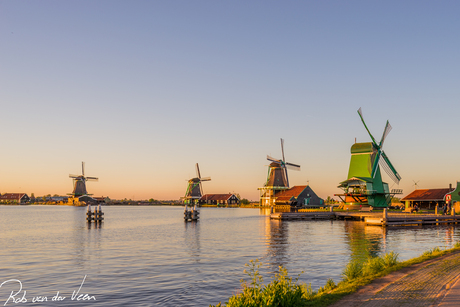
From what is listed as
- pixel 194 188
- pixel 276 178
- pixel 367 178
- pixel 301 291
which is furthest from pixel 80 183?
pixel 301 291

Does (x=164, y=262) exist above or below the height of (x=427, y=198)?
below

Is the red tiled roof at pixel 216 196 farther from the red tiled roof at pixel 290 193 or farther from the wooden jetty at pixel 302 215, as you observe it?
the wooden jetty at pixel 302 215

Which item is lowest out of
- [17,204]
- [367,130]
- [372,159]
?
[17,204]

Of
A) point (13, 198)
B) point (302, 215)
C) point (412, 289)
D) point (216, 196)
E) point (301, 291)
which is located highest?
point (301, 291)

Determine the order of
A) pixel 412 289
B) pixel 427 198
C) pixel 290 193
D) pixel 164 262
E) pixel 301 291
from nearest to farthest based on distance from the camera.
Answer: pixel 301 291, pixel 412 289, pixel 164 262, pixel 427 198, pixel 290 193

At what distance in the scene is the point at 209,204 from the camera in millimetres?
148375

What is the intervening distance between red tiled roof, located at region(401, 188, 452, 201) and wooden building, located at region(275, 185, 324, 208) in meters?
23.1

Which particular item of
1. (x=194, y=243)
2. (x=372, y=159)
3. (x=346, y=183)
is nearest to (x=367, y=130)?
(x=372, y=159)

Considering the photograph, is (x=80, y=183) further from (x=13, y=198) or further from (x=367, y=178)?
(x=367, y=178)

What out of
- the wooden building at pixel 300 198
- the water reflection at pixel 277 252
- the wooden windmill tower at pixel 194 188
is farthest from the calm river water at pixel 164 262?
the wooden windmill tower at pixel 194 188

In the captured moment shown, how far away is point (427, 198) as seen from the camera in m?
69.6

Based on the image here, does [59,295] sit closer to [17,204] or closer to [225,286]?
[225,286]

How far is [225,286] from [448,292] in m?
9.26

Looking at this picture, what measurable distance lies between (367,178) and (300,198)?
22681 mm
